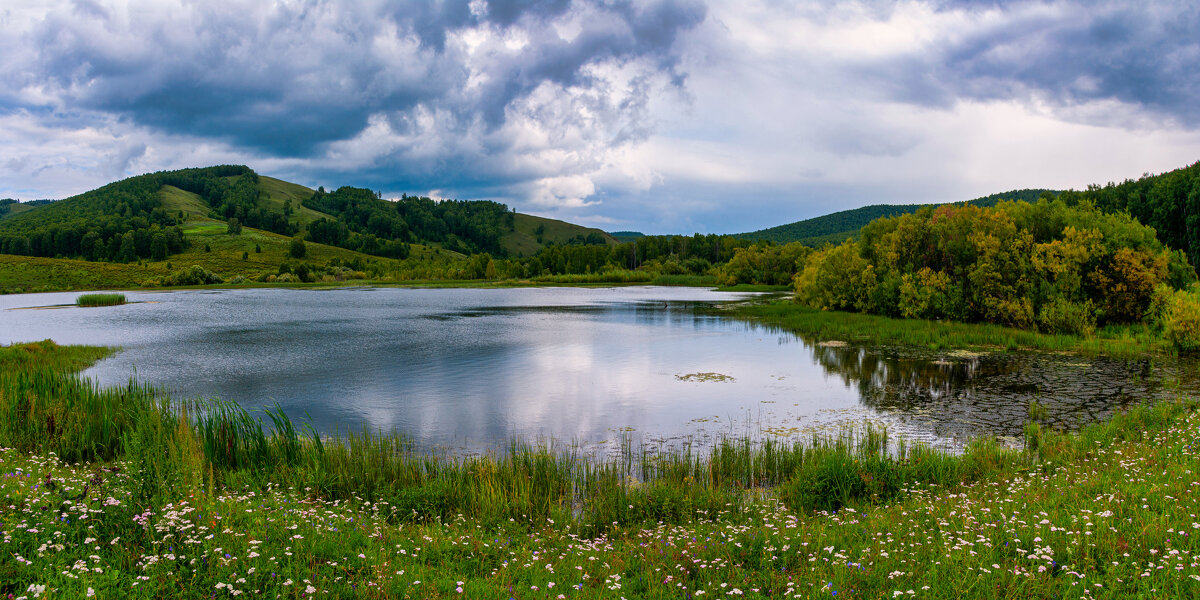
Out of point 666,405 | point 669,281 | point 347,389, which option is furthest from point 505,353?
point 669,281

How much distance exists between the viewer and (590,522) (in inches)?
368

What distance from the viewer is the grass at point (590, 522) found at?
19.5 feet

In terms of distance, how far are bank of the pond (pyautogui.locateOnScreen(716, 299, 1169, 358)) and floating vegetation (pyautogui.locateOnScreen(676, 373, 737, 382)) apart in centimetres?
1388

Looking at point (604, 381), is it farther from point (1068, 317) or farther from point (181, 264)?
point (181, 264)

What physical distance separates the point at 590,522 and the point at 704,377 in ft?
53.0

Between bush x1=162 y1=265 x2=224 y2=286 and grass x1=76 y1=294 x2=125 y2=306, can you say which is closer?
grass x1=76 y1=294 x2=125 y2=306

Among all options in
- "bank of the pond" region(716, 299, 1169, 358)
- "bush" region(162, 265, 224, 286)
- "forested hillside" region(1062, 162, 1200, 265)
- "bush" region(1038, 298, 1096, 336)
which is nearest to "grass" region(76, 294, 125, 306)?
"bush" region(162, 265, 224, 286)

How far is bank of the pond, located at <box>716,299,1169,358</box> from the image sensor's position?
28688mm

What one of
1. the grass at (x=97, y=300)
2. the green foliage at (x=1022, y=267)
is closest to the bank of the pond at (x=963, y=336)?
the green foliage at (x=1022, y=267)

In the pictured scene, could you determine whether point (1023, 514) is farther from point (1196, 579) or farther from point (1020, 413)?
point (1020, 413)

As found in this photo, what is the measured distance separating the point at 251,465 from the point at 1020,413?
64.7 feet

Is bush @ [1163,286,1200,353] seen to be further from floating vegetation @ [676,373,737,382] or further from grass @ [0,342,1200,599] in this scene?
floating vegetation @ [676,373,737,382]

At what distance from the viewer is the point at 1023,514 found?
314 inches

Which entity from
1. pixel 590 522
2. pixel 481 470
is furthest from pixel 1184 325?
pixel 481 470
